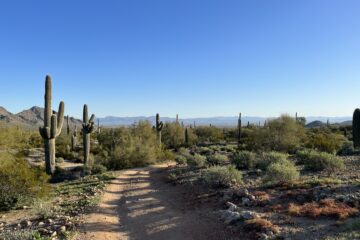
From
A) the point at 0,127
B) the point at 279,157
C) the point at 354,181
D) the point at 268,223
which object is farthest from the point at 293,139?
the point at 0,127

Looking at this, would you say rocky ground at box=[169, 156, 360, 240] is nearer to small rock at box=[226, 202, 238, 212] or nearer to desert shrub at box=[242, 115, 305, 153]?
small rock at box=[226, 202, 238, 212]

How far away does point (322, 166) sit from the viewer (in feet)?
51.2

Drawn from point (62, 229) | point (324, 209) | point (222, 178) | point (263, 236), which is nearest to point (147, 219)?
point (62, 229)

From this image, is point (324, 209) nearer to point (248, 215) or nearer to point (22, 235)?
point (248, 215)

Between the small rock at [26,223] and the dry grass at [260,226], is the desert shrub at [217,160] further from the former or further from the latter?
the small rock at [26,223]

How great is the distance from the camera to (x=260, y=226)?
331 inches

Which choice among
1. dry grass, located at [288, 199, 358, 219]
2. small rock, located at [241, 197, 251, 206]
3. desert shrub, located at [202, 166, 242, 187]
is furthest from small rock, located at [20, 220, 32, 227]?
dry grass, located at [288, 199, 358, 219]

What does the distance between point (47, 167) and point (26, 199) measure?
8.88m

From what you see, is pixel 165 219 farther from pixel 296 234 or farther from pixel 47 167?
pixel 47 167

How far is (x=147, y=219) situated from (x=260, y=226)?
135 inches

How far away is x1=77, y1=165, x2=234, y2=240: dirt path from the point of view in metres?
8.95

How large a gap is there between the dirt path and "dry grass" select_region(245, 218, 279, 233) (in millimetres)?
624

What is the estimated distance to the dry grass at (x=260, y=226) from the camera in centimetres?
819

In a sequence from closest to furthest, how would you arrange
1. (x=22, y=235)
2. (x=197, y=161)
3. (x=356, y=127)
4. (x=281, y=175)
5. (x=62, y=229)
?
(x=22, y=235), (x=62, y=229), (x=281, y=175), (x=197, y=161), (x=356, y=127)
